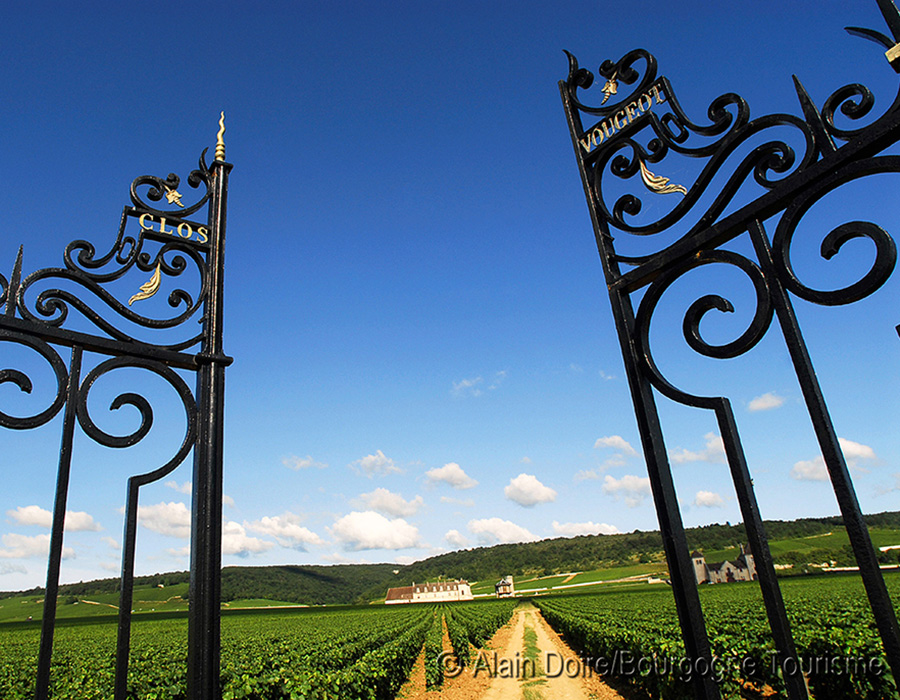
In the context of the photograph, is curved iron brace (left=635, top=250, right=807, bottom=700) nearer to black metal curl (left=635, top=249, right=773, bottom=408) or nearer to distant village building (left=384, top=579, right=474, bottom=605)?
black metal curl (left=635, top=249, right=773, bottom=408)

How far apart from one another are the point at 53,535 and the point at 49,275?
1.08 m

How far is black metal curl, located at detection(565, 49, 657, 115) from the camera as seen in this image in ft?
7.29

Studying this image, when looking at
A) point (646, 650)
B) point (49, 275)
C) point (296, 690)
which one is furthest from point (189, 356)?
point (646, 650)

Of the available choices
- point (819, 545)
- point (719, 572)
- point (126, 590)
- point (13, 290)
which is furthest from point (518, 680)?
point (819, 545)

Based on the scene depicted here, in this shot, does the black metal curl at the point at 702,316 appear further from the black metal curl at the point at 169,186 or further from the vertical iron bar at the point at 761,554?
the black metal curl at the point at 169,186

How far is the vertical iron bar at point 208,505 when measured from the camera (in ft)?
6.60

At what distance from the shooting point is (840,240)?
4.83ft

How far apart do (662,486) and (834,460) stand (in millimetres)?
551

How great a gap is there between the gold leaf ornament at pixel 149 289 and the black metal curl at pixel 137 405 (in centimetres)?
35

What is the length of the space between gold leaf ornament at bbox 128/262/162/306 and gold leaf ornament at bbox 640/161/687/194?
231 centimetres

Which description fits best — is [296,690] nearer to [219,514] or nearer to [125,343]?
[219,514]

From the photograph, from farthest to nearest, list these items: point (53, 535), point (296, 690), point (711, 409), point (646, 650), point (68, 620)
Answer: point (68, 620), point (646, 650), point (296, 690), point (53, 535), point (711, 409)

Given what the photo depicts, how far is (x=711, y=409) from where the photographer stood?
1.69 metres

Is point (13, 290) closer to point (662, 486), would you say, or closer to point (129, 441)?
point (129, 441)
